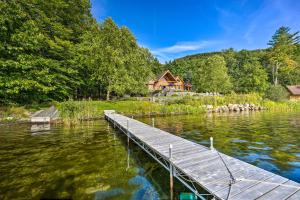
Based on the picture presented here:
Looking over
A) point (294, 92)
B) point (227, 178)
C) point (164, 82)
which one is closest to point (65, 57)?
point (164, 82)

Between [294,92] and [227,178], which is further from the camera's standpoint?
[294,92]

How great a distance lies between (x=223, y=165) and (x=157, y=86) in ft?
150

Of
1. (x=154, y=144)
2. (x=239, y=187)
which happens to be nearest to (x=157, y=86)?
(x=154, y=144)

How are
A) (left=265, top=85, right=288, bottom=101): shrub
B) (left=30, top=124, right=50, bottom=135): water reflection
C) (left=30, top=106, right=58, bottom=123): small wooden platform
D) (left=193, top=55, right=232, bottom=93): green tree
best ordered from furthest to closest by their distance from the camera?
(left=193, top=55, right=232, bottom=93): green tree, (left=265, top=85, right=288, bottom=101): shrub, (left=30, top=106, right=58, bottom=123): small wooden platform, (left=30, top=124, right=50, bottom=135): water reflection

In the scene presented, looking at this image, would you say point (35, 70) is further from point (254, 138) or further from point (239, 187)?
point (239, 187)

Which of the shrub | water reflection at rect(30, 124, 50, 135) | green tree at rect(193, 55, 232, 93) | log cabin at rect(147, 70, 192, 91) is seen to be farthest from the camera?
log cabin at rect(147, 70, 192, 91)

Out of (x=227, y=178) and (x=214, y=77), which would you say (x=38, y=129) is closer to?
(x=227, y=178)

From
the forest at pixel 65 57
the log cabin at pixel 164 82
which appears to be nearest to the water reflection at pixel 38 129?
the forest at pixel 65 57

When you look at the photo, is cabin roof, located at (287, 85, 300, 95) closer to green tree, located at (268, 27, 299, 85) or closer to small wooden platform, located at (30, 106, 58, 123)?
green tree, located at (268, 27, 299, 85)

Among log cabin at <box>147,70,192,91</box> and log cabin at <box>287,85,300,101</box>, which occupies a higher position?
log cabin at <box>147,70,192,91</box>

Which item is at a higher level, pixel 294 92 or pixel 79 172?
pixel 294 92

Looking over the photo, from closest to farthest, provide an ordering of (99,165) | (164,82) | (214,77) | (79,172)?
(79,172), (99,165), (214,77), (164,82)

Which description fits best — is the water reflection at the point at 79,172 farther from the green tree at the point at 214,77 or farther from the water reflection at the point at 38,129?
the green tree at the point at 214,77

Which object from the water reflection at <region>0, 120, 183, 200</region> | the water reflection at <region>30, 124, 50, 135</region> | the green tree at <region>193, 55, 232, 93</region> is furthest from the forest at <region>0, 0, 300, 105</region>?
the water reflection at <region>0, 120, 183, 200</region>
